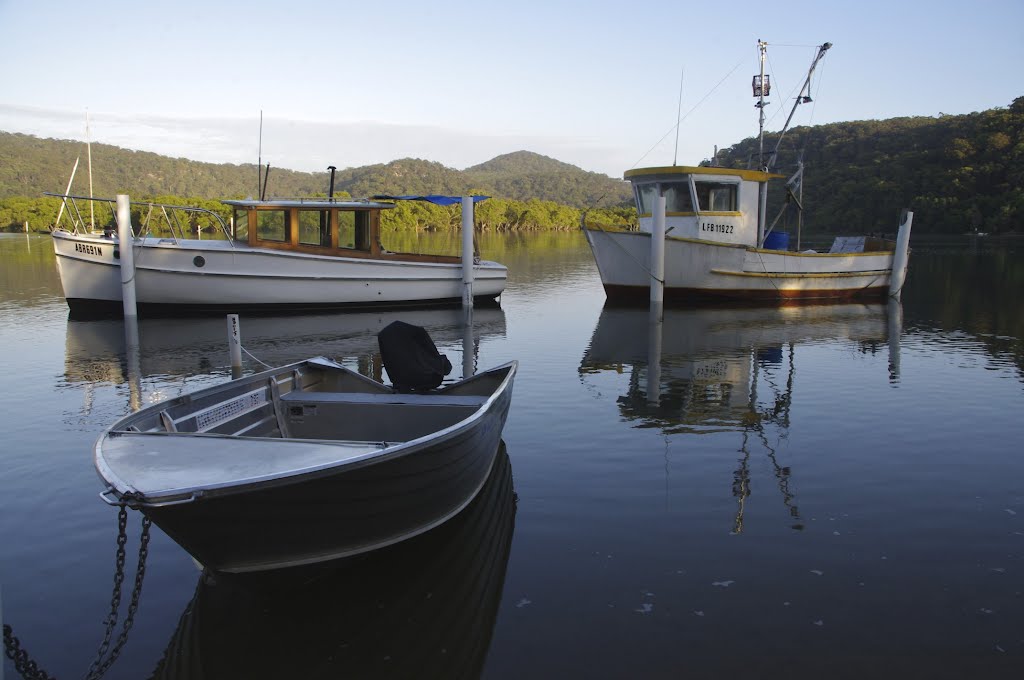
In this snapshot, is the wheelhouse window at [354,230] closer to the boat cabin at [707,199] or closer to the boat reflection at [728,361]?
the boat reflection at [728,361]

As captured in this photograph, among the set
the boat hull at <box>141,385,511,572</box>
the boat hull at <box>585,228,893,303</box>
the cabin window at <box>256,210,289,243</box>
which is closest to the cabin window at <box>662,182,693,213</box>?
the boat hull at <box>585,228,893,303</box>

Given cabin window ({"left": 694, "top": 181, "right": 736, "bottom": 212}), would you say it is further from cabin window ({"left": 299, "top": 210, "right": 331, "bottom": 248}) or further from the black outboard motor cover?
the black outboard motor cover

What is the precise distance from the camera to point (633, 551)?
6242 mm

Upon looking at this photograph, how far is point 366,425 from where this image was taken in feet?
25.6

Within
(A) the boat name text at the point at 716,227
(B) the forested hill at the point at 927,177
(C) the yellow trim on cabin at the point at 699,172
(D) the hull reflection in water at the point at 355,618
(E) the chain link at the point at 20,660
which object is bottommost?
(E) the chain link at the point at 20,660

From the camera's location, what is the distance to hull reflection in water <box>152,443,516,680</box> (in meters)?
4.77

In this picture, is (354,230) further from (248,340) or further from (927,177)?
(927,177)

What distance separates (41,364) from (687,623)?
43.8 ft

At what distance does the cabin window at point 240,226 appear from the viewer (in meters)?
20.7

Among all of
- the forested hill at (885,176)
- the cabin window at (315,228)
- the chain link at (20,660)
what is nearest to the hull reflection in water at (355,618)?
the chain link at (20,660)

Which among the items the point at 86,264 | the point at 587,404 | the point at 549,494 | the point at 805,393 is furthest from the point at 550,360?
the point at 86,264

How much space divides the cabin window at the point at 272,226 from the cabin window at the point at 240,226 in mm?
467

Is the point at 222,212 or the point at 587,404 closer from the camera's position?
the point at 587,404

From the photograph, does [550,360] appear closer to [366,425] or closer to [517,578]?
[366,425]
